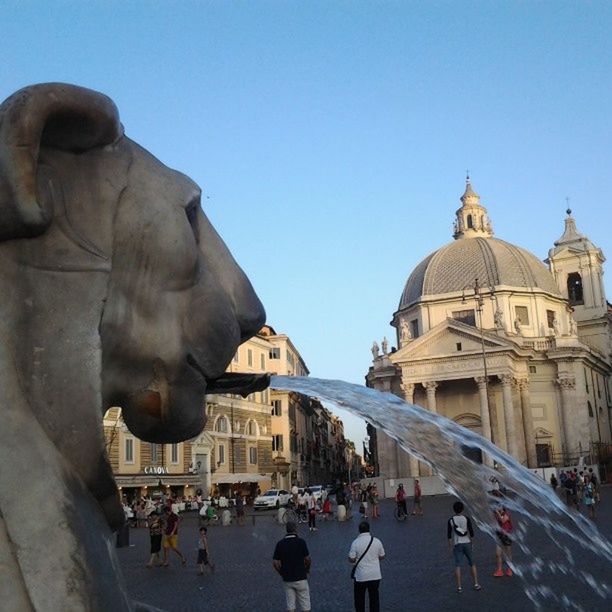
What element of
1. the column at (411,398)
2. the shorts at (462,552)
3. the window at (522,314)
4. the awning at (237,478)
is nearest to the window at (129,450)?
the awning at (237,478)

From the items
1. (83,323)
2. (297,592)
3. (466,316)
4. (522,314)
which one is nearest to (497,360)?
(466,316)

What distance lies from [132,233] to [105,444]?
450 mm

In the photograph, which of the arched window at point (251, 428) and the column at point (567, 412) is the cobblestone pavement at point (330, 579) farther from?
the arched window at point (251, 428)

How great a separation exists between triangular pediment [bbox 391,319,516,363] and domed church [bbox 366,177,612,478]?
0.07 m

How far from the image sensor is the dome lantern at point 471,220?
A: 2813 inches

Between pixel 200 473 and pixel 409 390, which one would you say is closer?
pixel 200 473

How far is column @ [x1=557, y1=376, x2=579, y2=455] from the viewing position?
181 ft

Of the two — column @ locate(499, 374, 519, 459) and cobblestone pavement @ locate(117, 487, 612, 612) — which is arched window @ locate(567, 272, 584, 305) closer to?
column @ locate(499, 374, 519, 459)

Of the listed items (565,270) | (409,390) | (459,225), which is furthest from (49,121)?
(565,270)

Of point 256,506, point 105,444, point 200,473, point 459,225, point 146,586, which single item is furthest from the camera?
point 459,225

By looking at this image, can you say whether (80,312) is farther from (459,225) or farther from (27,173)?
(459,225)

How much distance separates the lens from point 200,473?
4894cm

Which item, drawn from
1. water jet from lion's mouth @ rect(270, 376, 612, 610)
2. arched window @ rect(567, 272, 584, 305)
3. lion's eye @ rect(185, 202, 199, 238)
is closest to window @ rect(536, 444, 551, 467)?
arched window @ rect(567, 272, 584, 305)

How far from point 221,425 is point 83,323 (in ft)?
173
